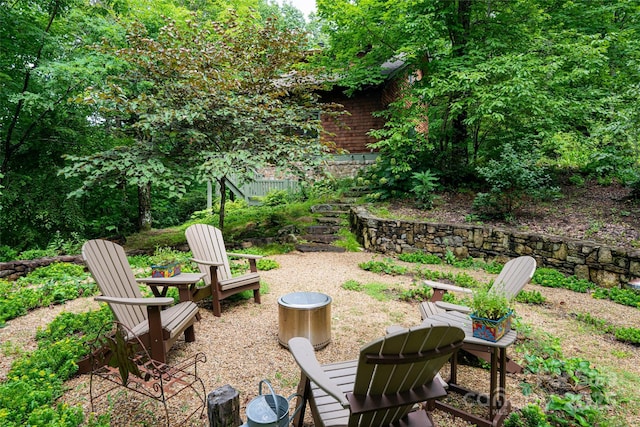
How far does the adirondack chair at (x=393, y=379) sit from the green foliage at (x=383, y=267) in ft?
12.8

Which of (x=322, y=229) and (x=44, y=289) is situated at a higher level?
(x=322, y=229)

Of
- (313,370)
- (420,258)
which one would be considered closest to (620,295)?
(420,258)

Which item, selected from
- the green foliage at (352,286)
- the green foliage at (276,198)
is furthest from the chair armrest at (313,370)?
the green foliage at (276,198)

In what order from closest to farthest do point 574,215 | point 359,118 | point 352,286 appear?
1. point 352,286
2. point 574,215
3. point 359,118

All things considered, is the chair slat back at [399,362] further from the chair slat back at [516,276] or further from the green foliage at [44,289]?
the green foliage at [44,289]

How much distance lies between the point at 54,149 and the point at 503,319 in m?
9.12

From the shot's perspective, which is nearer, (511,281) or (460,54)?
(511,281)

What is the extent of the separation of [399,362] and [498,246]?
5394 millimetres

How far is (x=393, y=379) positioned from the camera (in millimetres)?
1464

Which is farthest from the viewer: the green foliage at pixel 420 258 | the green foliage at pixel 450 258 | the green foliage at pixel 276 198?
the green foliage at pixel 276 198

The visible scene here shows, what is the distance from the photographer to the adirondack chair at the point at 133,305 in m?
2.46

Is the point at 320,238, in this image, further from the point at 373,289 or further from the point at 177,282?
the point at 177,282

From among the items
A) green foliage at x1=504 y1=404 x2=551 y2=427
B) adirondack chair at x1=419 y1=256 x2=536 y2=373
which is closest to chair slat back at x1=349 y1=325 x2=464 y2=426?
green foliage at x1=504 y1=404 x2=551 y2=427

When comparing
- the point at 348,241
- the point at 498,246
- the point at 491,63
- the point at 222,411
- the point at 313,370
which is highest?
the point at 491,63
